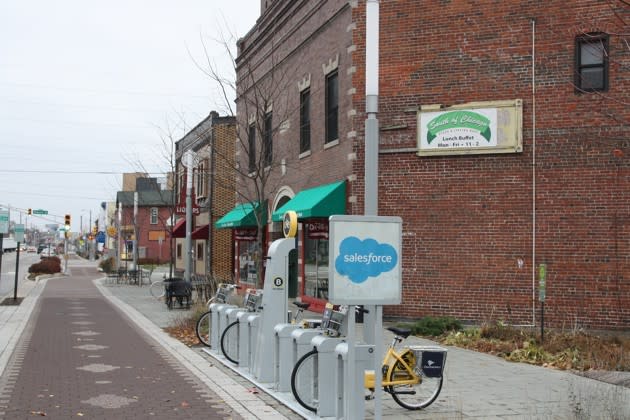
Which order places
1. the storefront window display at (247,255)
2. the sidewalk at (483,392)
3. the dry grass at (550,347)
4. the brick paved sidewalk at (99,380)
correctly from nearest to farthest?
the sidewalk at (483,392) < the brick paved sidewalk at (99,380) < the dry grass at (550,347) < the storefront window display at (247,255)

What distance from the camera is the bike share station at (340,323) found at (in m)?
7.00

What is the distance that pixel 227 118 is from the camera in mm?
32938

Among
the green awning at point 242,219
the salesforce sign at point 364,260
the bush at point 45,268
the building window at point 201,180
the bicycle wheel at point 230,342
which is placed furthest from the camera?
the bush at point 45,268

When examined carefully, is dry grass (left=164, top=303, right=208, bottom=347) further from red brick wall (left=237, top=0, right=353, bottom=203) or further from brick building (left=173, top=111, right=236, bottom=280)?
brick building (left=173, top=111, right=236, bottom=280)

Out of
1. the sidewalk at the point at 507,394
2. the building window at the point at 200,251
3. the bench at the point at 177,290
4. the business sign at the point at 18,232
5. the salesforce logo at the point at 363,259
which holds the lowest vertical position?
the sidewalk at the point at 507,394

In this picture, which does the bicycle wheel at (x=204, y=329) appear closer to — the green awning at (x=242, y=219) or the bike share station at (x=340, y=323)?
the bike share station at (x=340, y=323)

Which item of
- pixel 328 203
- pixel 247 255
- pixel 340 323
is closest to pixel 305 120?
pixel 328 203

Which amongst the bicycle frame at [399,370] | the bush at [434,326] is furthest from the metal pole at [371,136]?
the bush at [434,326]

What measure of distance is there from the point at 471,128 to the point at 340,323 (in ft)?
29.8

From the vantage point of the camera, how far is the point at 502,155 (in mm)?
16078

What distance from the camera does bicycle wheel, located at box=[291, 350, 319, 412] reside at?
8.21 meters

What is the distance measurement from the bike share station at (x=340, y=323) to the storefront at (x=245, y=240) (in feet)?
47.2

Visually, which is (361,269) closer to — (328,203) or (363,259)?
(363,259)

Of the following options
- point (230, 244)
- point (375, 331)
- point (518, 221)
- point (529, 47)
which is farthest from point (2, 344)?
point (230, 244)
